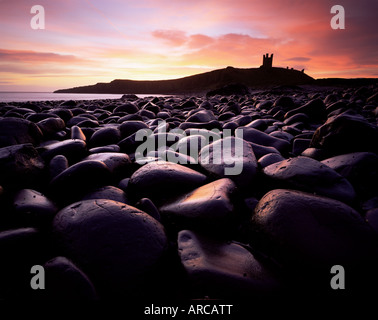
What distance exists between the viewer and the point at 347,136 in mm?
1751

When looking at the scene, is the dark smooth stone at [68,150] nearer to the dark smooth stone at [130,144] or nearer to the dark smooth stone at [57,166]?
the dark smooth stone at [57,166]

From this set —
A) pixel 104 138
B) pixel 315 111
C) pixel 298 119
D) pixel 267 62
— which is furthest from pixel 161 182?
pixel 267 62

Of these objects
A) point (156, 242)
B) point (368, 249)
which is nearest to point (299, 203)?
point (368, 249)

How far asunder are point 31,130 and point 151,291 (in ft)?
7.09

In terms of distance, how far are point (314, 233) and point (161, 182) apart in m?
0.86

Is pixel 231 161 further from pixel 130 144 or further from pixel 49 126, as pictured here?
pixel 49 126

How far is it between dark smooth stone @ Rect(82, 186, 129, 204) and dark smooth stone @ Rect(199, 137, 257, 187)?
2.15ft

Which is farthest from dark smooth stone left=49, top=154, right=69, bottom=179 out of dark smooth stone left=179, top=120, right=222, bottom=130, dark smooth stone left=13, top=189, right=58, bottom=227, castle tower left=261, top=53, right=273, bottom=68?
castle tower left=261, top=53, right=273, bottom=68

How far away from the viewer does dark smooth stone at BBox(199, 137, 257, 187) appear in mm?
1485

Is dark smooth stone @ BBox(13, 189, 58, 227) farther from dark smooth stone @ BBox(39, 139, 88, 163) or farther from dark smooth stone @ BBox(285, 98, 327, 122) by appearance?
dark smooth stone @ BBox(285, 98, 327, 122)

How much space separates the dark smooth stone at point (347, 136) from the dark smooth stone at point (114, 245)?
1.66m

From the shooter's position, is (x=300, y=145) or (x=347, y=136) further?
(x=300, y=145)
